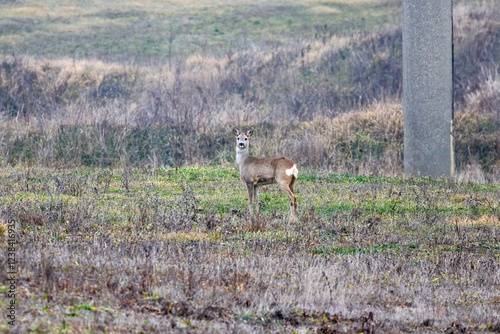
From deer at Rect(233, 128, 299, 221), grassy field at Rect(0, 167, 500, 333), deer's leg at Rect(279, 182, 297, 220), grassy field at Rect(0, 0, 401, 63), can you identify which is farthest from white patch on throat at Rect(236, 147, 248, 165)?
grassy field at Rect(0, 0, 401, 63)

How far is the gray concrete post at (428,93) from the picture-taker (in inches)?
827

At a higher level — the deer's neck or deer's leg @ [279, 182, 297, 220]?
the deer's neck

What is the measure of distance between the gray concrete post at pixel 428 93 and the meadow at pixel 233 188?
1036 mm

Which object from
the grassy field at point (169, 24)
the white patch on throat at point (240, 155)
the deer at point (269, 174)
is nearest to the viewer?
the deer at point (269, 174)

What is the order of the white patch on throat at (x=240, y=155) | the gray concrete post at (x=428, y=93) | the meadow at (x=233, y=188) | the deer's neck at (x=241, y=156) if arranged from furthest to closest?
the gray concrete post at (x=428, y=93) < the white patch on throat at (x=240, y=155) < the deer's neck at (x=241, y=156) < the meadow at (x=233, y=188)

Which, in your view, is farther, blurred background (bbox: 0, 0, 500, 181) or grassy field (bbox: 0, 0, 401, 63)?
grassy field (bbox: 0, 0, 401, 63)

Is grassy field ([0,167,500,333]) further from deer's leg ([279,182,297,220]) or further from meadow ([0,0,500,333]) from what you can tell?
deer's leg ([279,182,297,220])

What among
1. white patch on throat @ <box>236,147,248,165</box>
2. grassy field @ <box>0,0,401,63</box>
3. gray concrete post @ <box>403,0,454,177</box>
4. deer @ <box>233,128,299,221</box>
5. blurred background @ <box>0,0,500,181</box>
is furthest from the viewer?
grassy field @ <box>0,0,401,63</box>

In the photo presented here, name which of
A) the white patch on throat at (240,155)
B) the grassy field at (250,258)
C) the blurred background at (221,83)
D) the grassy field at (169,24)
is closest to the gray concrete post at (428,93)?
the blurred background at (221,83)

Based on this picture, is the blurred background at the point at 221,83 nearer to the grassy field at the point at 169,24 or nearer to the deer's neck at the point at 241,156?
the grassy field at the point at 169,24

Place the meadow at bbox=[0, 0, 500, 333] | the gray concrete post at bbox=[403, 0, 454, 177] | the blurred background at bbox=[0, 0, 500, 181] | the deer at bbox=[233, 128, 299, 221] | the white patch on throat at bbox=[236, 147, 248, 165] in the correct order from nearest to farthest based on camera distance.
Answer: the meadow at bbox=[0, 0, 500, 333], the deer at bbox=[233, 128, 299, 221], the white patch on throat at bbox=[236, 147, 248, 165], the gray concrete post at bbox=[403, 0, 454, 177], the blurred background at bbox=[0, 0, 500, 181]

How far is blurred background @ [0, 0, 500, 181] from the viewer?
2339 centimetres

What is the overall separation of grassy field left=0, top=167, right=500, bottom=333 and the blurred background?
5.81 metres

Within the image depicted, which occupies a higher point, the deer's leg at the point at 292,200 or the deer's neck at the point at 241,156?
the deer's neck at the point at 241,156
